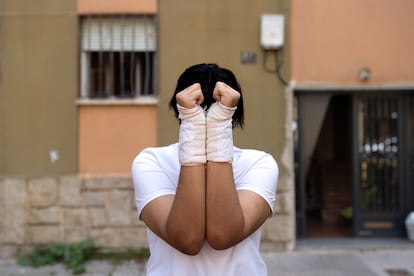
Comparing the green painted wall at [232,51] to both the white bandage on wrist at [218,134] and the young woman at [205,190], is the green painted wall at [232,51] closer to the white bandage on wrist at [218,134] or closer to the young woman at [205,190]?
the young woman at [205,190]

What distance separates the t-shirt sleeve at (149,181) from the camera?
1435mm

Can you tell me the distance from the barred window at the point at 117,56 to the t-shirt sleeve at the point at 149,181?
475 centimetres

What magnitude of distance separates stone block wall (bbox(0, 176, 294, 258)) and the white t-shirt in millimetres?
A: 4562

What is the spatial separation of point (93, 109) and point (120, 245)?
1832 mm

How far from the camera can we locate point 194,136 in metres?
1.27

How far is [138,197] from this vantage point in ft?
4.87

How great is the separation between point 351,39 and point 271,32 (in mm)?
1115

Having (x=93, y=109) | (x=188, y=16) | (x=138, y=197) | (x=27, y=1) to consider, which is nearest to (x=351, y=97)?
(x=188, y=16)

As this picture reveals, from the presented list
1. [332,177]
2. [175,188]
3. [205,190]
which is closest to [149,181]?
[175,188]

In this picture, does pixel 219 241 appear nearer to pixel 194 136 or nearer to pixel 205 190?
pixel 205 190

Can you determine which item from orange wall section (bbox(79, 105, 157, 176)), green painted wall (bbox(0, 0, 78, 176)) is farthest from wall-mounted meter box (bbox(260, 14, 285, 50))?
green painted wall (bbox(0, 0, 78, 176))

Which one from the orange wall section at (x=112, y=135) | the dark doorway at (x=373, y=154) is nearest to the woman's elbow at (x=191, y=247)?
the orange wall section at (x=112, y=135)

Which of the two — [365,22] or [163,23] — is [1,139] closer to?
[163,23]

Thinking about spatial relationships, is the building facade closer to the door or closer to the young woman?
the door
